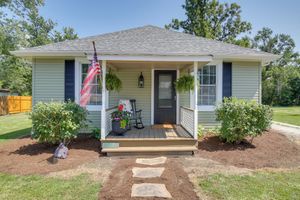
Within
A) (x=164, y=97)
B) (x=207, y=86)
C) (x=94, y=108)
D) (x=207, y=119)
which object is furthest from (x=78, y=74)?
(x=207, y=119)

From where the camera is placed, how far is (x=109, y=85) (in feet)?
18.7

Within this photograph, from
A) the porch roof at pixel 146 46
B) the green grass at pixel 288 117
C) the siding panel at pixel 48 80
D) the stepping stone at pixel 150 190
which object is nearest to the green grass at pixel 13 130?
→ the siding panel at pixel 48 80

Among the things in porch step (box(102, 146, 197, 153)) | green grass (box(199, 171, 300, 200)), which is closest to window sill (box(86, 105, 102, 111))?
porch step (box(102, 146, 197, 153))

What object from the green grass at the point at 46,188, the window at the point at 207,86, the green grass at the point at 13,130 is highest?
the window at the point at 207,86

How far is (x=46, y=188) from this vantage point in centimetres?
331

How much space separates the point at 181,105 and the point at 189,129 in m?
1.84

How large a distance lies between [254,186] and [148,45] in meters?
5.06

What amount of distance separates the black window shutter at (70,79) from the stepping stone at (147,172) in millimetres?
3925

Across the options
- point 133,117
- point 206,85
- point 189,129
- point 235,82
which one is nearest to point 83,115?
point 133,117

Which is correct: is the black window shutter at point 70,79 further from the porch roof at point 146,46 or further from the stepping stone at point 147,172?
the stepping stone at point 147,172

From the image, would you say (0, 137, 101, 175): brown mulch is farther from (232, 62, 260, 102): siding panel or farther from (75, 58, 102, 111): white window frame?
(232, 62, 260, 102): siding panel

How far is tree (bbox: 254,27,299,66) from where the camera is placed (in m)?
33.6

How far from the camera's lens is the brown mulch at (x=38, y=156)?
4.19m

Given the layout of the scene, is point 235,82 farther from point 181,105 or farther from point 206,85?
point 181,105
